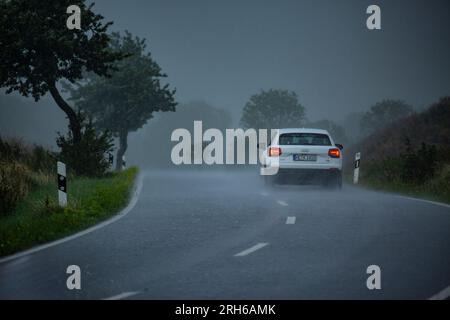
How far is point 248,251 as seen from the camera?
10117mm

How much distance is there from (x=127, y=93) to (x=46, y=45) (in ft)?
80.9

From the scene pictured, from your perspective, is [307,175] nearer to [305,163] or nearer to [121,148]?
[305,163]

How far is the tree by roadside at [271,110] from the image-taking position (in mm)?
107875

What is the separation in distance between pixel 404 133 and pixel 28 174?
22340mm

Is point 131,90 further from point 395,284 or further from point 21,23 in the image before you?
point 395,284

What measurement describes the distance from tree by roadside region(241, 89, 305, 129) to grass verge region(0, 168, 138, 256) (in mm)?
89656

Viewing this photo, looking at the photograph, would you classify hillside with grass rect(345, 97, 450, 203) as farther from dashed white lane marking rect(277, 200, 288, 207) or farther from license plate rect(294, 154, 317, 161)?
dashed white lane marking rect(277, 200, 288, 207)

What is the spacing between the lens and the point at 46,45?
23.4 meters

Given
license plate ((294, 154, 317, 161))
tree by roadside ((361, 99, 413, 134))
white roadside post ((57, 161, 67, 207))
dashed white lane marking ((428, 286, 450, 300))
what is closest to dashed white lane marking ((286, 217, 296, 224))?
white roadside post ((57, 161, 67, 207))

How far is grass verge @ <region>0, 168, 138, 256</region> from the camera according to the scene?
10969 mm

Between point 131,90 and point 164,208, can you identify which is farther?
point 131,90

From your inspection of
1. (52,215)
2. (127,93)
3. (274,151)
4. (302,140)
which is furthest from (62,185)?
(127,93)

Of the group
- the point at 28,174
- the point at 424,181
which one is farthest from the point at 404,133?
the point at 28,174

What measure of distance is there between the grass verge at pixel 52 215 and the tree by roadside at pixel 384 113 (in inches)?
3437
